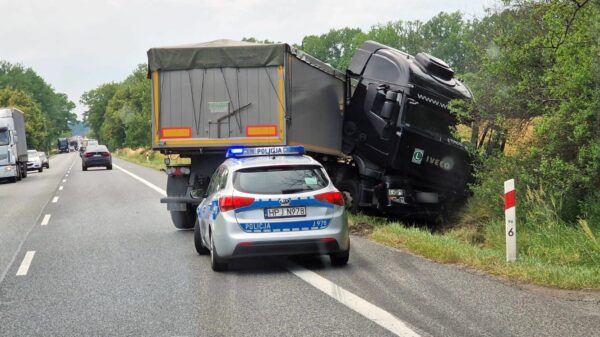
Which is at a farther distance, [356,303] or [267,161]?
[267,161]

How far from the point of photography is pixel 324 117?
13781 mm

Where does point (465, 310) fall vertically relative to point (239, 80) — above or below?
below

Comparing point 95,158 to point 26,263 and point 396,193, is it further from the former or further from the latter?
point 26,263

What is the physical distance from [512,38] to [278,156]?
15.1ft

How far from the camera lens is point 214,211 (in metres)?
8.49

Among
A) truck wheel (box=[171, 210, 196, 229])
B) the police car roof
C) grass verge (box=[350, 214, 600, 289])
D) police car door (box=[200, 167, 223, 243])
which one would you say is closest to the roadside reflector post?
grass verge (box=[350, 214, 600, 289])

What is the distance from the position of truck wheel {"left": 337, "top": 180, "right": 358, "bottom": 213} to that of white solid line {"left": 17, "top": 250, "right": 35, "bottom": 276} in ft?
19.7

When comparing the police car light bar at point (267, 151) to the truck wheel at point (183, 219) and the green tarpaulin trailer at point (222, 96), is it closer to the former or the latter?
the green tarpaulin trailer at point (222, 96)

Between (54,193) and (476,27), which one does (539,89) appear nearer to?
(476,27)

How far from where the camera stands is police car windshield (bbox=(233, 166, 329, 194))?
8242mm

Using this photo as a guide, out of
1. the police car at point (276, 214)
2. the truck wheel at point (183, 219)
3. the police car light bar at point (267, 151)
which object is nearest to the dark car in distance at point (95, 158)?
the truck wheel at point (183, 219)

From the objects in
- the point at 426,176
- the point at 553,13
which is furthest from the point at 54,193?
the point at 553,13

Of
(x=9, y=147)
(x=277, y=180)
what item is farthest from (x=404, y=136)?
(x=9, y=147)

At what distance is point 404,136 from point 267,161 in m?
5.09
